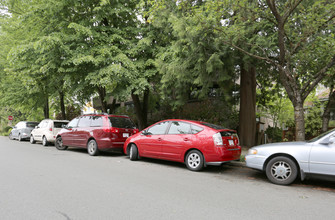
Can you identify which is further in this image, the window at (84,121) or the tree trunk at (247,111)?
the tree trunk at (247,111)

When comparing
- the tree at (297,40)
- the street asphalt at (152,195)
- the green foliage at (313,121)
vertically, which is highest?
the tree at (297,40)

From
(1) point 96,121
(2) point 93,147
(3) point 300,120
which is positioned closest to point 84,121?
(1) point 96,121

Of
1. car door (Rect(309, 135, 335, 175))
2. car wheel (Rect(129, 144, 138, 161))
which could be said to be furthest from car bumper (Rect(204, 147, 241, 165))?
car wheel (Rect(129, 144, 138, 161))

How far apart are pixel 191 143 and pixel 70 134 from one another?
6.88 m

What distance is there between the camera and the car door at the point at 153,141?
8230 mm

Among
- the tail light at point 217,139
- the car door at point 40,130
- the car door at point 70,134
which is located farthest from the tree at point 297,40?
the car door at point 40,130

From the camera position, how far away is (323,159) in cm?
542

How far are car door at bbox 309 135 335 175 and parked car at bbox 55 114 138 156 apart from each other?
6.99 m

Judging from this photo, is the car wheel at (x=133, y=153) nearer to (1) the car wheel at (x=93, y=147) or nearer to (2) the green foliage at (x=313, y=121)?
(1) the car wheel at (x=93, y=147)

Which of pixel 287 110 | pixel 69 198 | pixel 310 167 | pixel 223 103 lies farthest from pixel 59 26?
pixel 287 110

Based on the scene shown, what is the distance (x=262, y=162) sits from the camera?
6180mm

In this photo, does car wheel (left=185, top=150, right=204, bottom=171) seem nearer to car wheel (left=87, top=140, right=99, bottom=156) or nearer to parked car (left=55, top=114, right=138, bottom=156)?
parked car (left=55, top=114, right=138, bottom=156)

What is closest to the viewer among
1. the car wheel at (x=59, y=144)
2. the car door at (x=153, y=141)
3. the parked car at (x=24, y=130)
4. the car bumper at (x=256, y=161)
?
the car bumper at (x=256, y=161)

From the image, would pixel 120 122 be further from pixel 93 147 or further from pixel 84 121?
pixel 84 121
